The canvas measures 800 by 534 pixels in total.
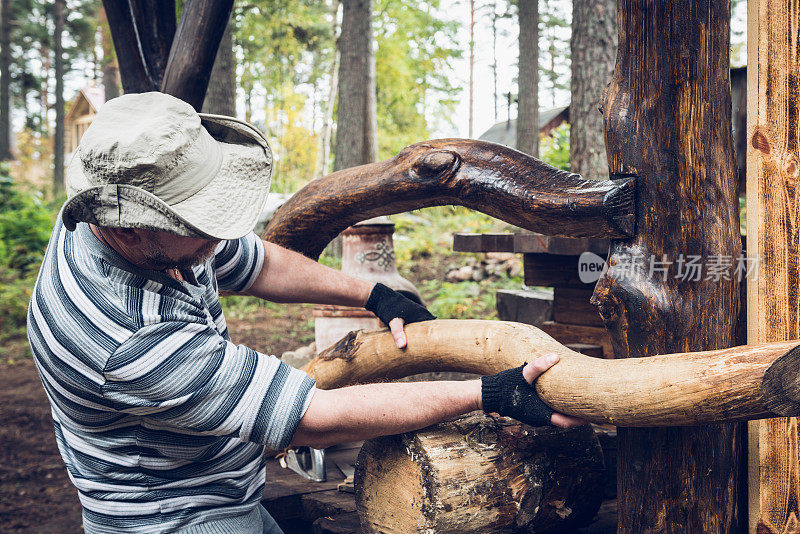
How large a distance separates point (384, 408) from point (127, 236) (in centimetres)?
91

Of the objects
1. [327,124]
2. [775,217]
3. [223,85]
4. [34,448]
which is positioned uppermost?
[327,124]

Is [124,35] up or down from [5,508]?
up

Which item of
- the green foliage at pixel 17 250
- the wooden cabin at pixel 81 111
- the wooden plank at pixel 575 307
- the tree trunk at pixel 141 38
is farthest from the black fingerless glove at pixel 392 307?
the wooden cabin at pixel 81 111

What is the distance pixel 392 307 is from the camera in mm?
2633

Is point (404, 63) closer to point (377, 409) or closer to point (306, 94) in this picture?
point (306, 94)

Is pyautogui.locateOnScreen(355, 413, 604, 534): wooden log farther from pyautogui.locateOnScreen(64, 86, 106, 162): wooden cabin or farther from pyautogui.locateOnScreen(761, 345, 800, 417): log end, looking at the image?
pyautogui.locateOnScreen(64, 86, 106, 162): wooden cabin

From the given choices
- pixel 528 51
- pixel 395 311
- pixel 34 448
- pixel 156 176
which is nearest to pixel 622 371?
pixel 395 311

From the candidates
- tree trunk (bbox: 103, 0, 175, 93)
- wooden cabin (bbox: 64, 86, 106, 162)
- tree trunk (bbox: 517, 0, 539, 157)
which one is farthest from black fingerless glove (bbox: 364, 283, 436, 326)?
wooden cabin (bbox: 64, 86, 106, 162)

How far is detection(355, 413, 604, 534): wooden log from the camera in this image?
7.14 feet

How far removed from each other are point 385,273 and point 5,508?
2.88 meters

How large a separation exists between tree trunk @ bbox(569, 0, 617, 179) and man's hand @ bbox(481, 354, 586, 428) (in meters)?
3.94

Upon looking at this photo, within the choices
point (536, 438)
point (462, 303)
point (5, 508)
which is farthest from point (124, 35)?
point (462, 303)

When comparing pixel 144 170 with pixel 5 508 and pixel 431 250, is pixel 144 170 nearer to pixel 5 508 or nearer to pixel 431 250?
pixel 5 508

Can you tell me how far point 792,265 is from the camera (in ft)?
7.30
